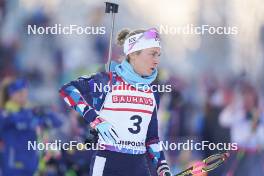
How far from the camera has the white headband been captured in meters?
4.68

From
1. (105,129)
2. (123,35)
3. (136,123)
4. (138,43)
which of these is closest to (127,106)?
(136,123)

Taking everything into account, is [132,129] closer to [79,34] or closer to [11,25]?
[79,34]

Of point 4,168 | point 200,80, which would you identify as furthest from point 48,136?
point 200,80

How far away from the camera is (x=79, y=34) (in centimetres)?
510

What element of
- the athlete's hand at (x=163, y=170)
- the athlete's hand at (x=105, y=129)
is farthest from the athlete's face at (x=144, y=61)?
the athlete's hand at (x=163, y=170)

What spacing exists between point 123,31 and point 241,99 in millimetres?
1047

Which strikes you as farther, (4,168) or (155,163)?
(4,168)

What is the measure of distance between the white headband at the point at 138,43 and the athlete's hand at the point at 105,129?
0.55m

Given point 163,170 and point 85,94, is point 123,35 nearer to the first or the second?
point 85,94

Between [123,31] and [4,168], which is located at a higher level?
[123,31]

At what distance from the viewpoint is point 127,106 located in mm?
4648

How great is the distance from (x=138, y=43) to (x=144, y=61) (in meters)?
0.13

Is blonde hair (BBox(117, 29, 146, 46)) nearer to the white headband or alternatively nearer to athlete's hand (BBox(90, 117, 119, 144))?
the white headband

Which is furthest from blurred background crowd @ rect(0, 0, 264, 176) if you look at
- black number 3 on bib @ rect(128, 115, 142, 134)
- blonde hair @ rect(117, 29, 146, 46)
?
black number 3 on bib @ rect(128, 115, 142, 134)
